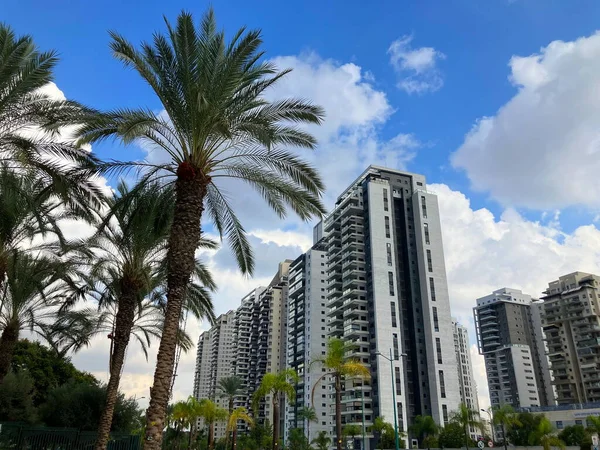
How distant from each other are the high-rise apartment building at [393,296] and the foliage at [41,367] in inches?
1806

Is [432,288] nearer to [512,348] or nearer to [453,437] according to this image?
[453,437]

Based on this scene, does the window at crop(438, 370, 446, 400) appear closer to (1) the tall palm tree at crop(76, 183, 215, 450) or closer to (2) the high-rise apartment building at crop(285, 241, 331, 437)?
(2) the high-rise apartment building at crop(285, 241, 331, 437)

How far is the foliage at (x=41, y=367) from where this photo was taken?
42438mm

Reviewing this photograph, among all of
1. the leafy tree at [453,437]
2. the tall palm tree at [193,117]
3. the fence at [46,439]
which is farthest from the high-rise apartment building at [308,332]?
the tall palm tree at [193,117]

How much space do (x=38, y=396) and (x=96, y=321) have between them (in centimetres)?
2109

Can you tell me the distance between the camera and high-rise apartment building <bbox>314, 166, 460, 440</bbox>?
3078 inches

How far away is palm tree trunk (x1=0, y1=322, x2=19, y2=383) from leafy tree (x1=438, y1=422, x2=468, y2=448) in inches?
2016

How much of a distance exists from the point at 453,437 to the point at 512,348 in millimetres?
76080

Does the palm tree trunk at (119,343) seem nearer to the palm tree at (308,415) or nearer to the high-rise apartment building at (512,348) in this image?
the palm tree at (308,415)

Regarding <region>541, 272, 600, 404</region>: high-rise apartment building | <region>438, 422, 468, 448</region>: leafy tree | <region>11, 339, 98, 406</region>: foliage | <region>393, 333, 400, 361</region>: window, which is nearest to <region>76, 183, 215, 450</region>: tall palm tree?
<region>11, 339, 98, 406</region>: foliage

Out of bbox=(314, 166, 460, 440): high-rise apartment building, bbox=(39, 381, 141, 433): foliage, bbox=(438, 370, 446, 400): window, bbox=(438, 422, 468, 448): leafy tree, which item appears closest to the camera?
bbox=(39, 381, 141, 433): foliage

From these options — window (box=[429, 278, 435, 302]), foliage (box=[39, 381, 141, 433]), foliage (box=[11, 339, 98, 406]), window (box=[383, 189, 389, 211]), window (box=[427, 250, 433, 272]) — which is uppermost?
window (box=[383, 189, 389, 211])

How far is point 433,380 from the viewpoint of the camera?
78562mm

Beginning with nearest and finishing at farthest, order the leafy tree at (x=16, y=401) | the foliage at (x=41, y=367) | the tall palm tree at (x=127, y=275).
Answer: the tall palm tree at (x=127, y=275) → the leafy tree at (x=16, y=401) → the foliage at (x=41, y=367)
